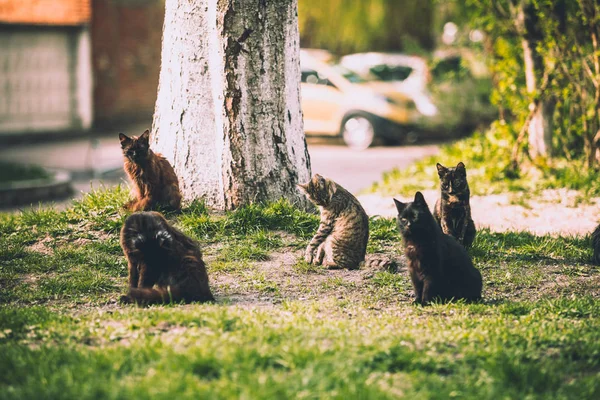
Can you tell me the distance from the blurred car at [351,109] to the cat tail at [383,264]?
13.3 metres

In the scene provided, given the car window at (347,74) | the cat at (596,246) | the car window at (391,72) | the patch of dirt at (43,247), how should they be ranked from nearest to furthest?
the cat at (596,246)
the patch of dirt at (43,247)
the car window at (347,74)
the car window at (391,72)

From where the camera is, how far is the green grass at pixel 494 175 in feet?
37.4

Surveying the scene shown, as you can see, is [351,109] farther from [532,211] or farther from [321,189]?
[321,189]

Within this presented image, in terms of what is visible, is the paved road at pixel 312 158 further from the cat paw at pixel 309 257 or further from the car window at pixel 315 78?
the cat paw at pixel 309 257

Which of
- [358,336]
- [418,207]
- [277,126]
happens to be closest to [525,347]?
[358,336]

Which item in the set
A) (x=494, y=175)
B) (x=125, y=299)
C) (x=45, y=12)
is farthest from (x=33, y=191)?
(x=45, y=12)

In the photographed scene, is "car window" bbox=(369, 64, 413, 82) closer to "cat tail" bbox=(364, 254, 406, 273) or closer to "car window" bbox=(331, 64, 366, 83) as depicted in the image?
"car window" bbox=(331, 64, 366, 83)

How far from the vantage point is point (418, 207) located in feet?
20.0

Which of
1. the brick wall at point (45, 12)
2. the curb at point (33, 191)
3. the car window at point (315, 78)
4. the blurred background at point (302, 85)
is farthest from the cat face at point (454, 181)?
the brick wall at point (45, 12)

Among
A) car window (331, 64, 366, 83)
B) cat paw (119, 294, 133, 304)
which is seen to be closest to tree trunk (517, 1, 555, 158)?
cat paw (119, 294, 133, 304)

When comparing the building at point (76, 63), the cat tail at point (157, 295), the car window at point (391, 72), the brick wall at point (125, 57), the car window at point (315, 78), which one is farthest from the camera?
the brick wall at point (125, 57)

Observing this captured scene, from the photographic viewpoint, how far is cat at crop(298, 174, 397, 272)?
7043 mm

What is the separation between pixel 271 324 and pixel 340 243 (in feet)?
6.39

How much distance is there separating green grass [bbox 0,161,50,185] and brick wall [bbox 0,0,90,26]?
8298 millimetres
